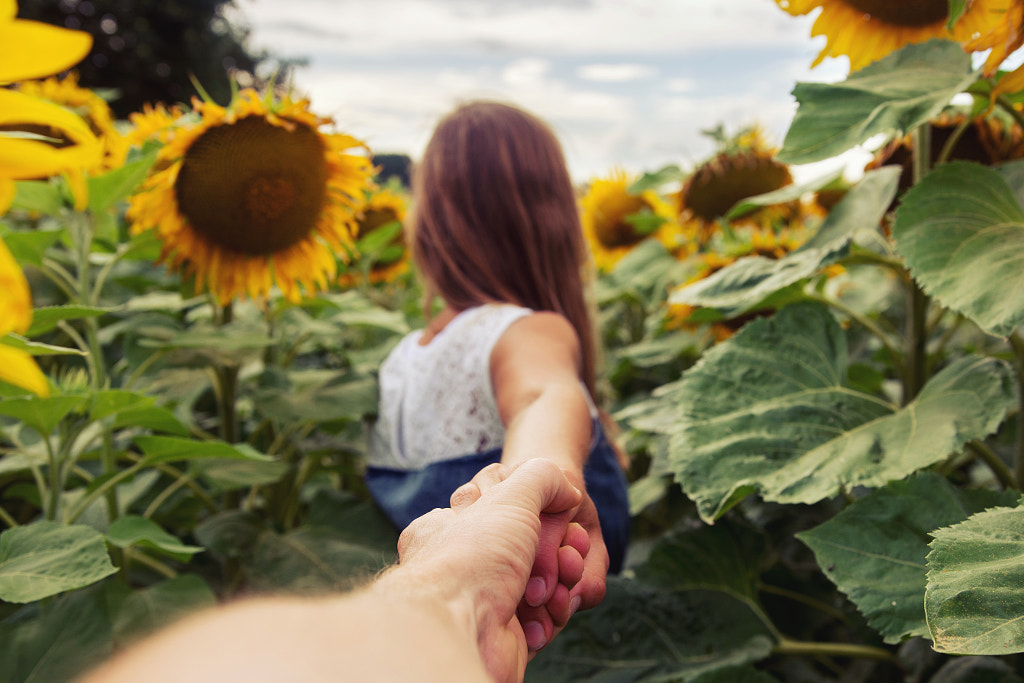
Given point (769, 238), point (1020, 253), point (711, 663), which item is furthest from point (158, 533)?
point (769, 238)

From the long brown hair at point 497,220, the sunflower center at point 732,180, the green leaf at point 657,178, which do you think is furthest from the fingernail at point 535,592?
the sunflower center at point 732,180

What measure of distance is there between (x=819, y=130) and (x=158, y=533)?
95cm

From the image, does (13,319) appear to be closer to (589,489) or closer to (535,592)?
(535,592)

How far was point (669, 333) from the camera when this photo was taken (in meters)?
1.98

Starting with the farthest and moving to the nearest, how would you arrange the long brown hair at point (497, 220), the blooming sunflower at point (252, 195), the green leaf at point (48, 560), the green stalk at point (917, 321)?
the long brown hair at point (497, 220), the blooming sunflower at point (252, 195), the green stalk at point (917, 321), the green leaf at point (48, 560)

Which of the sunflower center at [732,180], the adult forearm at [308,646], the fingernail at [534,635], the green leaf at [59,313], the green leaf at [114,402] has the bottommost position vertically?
the fingernail at [534,635]

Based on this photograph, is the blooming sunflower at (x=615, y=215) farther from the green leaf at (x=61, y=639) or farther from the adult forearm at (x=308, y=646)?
the adult forearm at (x=308, y=646)

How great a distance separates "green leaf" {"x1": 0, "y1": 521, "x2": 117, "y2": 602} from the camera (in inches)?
28.7

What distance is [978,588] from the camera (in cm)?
59

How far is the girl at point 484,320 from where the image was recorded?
3.98 ft

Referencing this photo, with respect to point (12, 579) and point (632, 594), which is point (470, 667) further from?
point (632, 594)

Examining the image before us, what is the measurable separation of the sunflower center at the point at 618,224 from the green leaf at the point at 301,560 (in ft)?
5.46

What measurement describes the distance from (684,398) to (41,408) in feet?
2.63

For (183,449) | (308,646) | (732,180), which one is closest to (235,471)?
(183,449)
